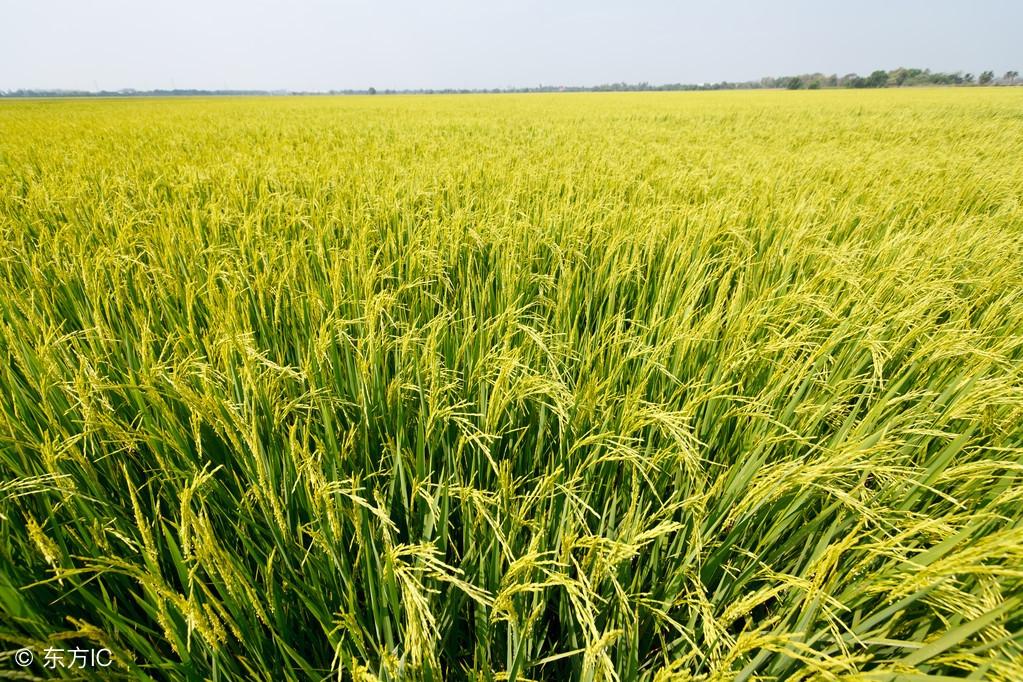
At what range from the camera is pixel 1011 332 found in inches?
64.1

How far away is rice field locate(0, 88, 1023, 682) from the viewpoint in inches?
29.6

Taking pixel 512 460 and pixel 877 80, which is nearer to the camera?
pixel 512 460

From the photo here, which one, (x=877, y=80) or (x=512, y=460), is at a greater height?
(x=877, y=80)

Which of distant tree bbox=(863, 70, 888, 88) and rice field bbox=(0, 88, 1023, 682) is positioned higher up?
distant tree bbox=(863, 70, 888, 88)

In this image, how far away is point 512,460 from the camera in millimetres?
1185

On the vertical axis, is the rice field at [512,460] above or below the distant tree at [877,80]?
below

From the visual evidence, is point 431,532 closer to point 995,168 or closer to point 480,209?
point 480,209

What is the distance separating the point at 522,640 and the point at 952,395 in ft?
4.73

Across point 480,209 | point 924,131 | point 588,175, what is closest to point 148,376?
point 480,209

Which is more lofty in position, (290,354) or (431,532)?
(290,354)

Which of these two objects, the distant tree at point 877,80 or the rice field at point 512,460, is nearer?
the rice field at point 512,460

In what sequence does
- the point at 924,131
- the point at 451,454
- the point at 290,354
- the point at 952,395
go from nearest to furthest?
the point at 451,454, the point at 952,395, the point at 290,354, the point at 924,131

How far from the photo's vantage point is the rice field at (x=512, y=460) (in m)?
0.75

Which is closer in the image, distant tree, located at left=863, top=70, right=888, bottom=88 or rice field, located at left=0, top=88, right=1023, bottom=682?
rice field, located at left=0, top=88, right=1023, bottom=682
